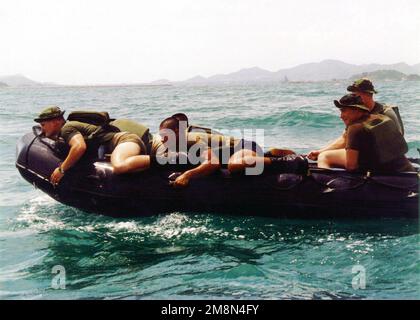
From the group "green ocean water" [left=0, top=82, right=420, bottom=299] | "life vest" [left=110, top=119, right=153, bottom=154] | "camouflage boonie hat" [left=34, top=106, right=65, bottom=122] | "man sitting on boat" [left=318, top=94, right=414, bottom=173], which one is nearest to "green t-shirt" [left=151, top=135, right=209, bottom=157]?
"life vest" [left=110, top=119, right=153, bottom=154]

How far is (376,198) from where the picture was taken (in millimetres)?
6422

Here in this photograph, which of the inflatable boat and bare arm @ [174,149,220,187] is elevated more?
bare arm @ [174,149,220,187]

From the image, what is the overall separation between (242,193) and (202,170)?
61 centimetres

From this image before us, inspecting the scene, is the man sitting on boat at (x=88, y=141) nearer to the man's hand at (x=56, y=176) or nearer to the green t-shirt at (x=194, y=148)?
the man's hand at (x=56, y=176)

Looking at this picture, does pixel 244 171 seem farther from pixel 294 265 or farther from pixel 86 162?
pixel 86 162

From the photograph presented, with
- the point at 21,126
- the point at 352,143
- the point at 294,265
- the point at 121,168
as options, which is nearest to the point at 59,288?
the point at 121,168

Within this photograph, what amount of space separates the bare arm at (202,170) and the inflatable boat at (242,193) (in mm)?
100

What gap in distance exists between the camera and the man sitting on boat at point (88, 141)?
682 cm

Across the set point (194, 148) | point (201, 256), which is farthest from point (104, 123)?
point (201, 256)

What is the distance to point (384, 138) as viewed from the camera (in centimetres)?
625

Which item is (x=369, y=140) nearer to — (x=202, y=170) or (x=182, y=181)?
(x=202, y=170)

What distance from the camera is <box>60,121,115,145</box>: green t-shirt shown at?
282 inches

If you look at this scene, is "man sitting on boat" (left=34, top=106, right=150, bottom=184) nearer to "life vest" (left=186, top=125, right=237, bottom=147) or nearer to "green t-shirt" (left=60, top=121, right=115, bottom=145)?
"green t-shirt" (left=60, top=121, right=115, bottom=145)

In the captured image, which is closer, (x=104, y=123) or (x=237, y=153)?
(x=237, y=153)
